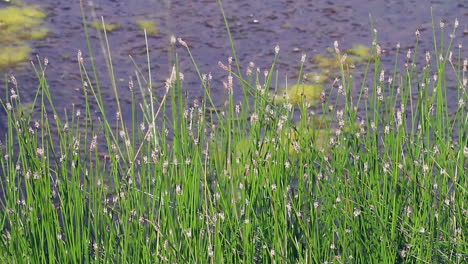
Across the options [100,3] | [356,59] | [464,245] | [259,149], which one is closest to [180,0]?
[100,3]

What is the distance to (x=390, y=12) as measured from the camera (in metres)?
3.22

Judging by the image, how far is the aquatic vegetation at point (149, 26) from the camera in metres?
3.09

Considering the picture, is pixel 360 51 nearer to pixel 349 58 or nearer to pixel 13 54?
pixel 349 58

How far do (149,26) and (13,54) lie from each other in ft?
1.56

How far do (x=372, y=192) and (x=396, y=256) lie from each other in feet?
0.53

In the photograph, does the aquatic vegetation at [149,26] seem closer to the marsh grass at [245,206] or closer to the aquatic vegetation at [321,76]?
the aquatic vegetation at [321,76]

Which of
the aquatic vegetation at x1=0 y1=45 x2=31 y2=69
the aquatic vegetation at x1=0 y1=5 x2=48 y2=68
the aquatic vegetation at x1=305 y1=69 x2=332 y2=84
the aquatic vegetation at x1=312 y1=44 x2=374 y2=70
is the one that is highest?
the aquatic vegetation at x1=0 y1=5 x2=48 y2=68

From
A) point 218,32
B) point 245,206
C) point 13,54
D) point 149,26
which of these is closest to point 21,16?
point 13,54

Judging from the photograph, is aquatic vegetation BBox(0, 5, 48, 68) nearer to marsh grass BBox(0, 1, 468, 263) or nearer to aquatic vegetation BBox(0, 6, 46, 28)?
aquatic vegetation BBox(0, 6, 46, 28)

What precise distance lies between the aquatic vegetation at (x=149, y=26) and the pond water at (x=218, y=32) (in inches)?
0.6

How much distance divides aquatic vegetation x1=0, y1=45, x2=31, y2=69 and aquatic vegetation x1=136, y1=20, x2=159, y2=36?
0.39 metres

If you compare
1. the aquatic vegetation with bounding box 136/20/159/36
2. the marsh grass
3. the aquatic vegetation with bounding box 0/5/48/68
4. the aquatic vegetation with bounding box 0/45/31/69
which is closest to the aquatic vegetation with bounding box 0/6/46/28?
the aquatic vegetation with bounding box 0/5/48/68

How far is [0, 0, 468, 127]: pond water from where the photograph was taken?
A: 2863mm

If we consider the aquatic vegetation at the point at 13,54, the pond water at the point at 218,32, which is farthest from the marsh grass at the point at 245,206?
the aquatic vegetation at the point at 13,54
